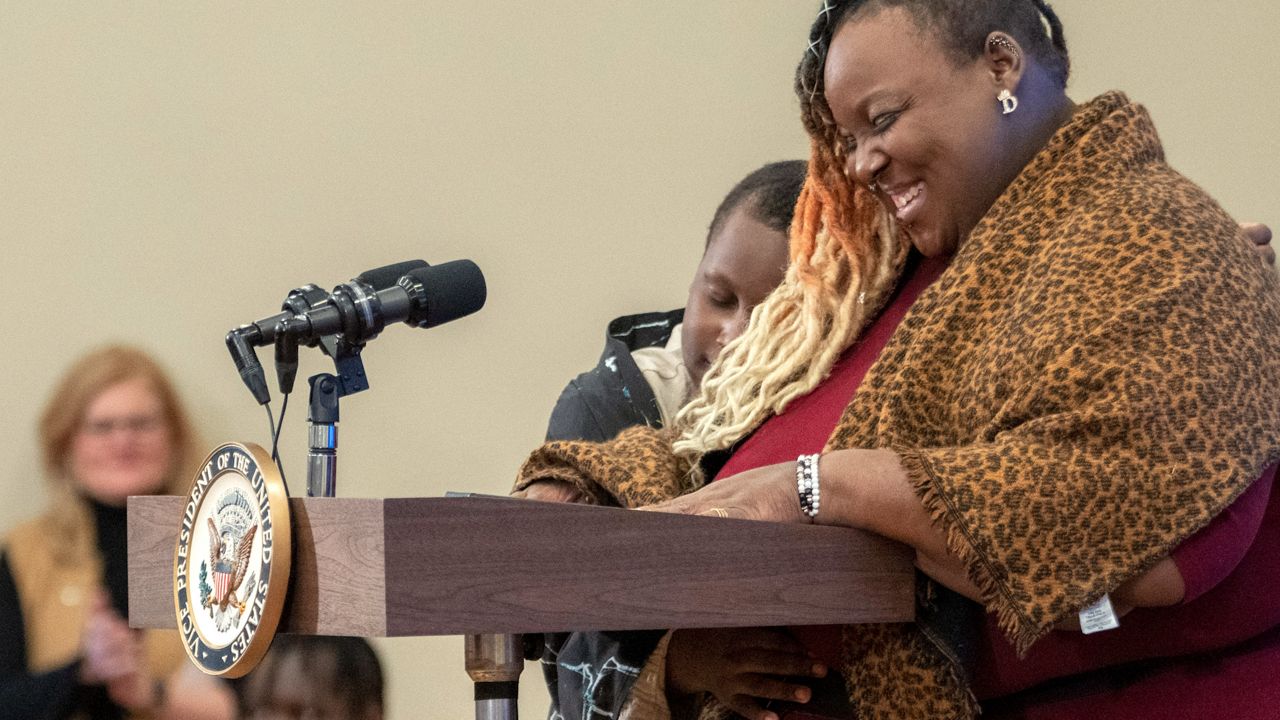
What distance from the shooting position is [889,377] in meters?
1.56

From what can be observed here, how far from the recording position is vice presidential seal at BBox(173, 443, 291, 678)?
3.90ft

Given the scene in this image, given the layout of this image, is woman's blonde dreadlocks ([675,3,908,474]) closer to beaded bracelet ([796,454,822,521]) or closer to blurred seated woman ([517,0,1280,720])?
blurred seated woman ([517,0,1280,720])

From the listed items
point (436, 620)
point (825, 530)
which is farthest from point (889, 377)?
point (436, 620)

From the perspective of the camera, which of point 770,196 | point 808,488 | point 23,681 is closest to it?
point 808,488

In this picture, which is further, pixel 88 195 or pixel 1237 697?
pixel 88 195

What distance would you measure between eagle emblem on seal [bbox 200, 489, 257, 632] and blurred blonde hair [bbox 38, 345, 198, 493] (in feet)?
6.16

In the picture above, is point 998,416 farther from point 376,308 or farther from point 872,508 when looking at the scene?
point 376,308

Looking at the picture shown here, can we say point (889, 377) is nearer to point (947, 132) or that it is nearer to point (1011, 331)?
point (1011, 331)

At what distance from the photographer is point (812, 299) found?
1.91 m

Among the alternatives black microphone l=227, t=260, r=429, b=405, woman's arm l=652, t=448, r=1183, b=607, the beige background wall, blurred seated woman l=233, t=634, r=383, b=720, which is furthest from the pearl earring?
the beige background wall

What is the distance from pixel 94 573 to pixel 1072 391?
7.26 ft

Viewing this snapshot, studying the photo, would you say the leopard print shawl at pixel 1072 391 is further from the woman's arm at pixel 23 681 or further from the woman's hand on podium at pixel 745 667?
the woman's arm at pixel 23 681

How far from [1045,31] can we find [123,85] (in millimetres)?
2664

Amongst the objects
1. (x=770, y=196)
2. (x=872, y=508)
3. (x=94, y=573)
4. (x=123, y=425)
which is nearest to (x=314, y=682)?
(x=94, y=573)
